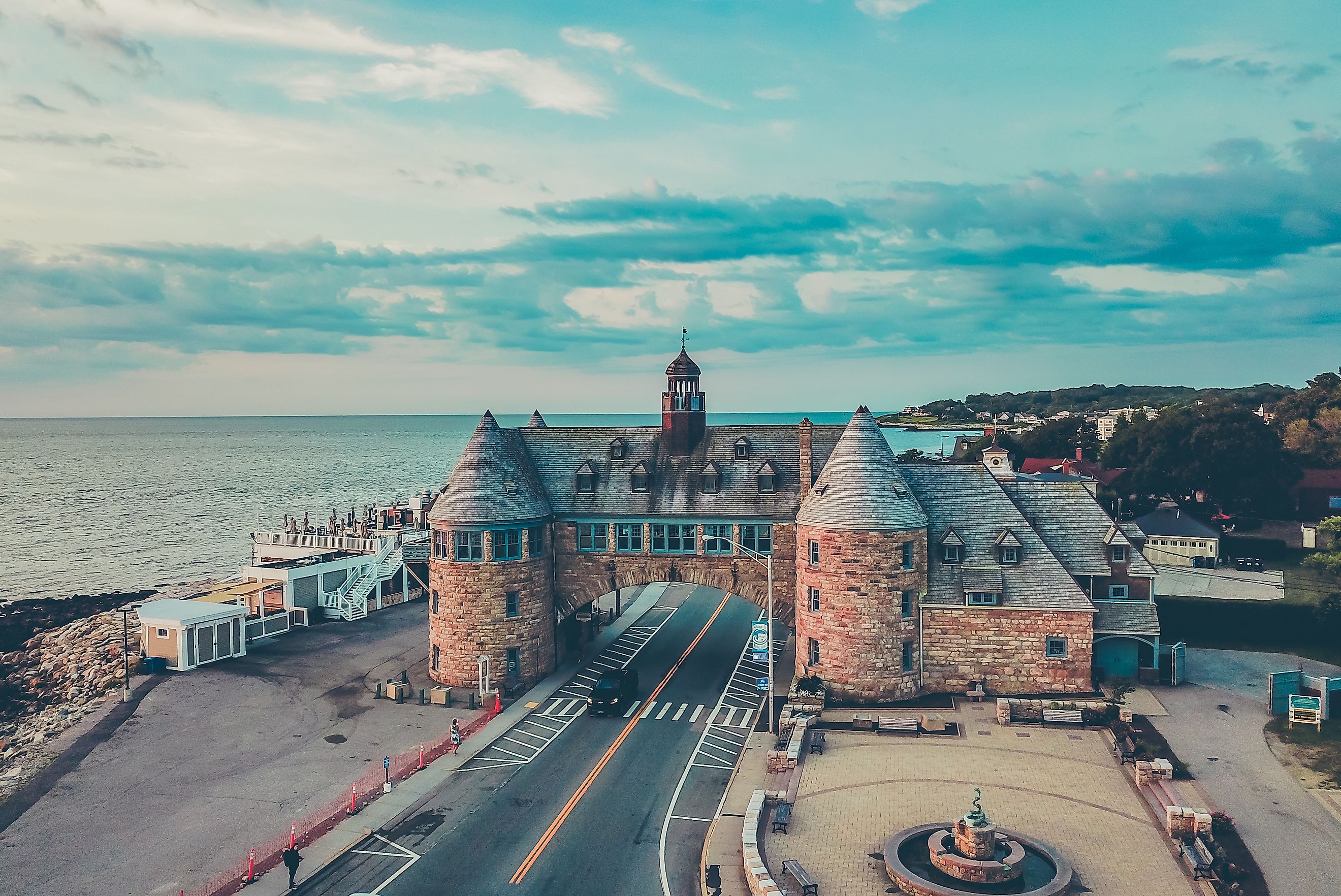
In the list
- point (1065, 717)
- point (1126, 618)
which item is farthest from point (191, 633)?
point (1126, 618)

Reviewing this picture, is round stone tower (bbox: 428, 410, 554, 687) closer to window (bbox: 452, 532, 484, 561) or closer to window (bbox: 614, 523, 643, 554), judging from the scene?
window (bbox: 452, 532, 484, 561)

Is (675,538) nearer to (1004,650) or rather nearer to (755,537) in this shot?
(755,537)

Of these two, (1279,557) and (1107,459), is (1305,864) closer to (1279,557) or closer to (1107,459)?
(1279,557)

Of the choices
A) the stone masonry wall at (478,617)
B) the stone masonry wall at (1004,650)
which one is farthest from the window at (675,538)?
the stone masonry wall at (1004,650)

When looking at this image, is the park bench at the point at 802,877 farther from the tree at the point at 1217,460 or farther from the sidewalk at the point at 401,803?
the tree at the point at 1217,460

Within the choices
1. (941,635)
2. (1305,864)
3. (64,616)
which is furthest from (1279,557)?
(64,616)

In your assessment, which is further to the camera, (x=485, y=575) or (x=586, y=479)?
(x=586, y=479)
